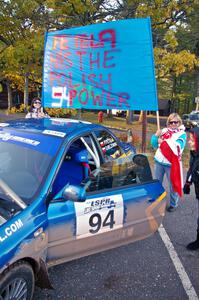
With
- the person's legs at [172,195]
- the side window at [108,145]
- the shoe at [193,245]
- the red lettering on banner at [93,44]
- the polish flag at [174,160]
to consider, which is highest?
the red lettering on banner at [93,44]

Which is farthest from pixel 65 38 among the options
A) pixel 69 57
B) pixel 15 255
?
pixel 15 255

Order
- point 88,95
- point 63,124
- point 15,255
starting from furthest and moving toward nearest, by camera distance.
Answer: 1. point 88,95
2. point 63,124
3. point 15,255

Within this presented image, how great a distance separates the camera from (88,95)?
214 inches

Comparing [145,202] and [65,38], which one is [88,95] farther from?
[145,202]

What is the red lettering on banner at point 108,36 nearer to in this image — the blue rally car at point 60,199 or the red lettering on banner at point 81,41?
the red lettering on banner at point 81,41

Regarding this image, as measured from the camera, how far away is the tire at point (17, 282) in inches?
90.3

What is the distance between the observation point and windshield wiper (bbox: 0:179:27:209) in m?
2.58

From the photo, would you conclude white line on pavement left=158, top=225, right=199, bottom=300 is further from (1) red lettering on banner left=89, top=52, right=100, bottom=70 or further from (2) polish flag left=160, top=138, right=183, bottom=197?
(1) red lettering on banner left=89, top=52, right=100, bottom=70

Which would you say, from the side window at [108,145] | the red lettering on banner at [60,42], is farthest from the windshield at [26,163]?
the red lettering on banner at [60,42]

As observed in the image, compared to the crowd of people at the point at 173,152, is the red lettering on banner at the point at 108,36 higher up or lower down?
higher up

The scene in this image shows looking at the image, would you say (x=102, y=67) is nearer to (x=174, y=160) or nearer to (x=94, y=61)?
(x=94, y=61)

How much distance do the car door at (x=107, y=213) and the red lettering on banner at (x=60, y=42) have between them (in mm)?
2983

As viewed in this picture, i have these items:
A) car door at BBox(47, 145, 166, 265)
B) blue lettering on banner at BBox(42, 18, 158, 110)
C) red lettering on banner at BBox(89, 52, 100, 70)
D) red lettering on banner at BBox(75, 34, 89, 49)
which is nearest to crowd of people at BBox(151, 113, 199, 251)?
blue lettering on banner at BBox(42, 18, 158, 110)

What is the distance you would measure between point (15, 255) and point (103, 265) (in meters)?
1.53
